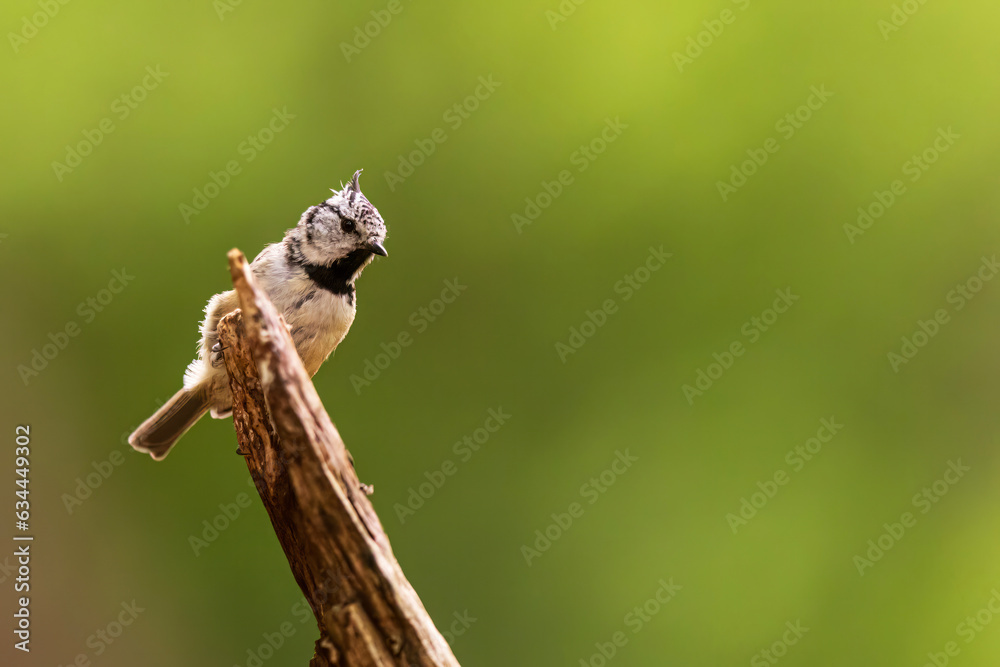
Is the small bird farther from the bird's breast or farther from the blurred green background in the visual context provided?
the blurred green background

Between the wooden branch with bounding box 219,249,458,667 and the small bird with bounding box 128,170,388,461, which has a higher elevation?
the small bird with bounding box 128,170,388,461

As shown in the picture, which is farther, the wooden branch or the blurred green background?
the blurred green background

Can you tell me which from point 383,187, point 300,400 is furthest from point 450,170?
point 300,400

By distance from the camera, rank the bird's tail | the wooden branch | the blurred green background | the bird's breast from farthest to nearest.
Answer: the blurred green background, the bird's tail, the bird's breast, the wooden branch

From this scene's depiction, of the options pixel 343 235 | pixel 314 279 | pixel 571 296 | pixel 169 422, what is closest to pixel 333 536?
pixel 314 279

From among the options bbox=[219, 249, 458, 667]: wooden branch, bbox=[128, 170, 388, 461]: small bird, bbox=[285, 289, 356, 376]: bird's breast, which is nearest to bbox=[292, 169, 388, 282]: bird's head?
bbox=[128, 170, 388, 461]: small bird

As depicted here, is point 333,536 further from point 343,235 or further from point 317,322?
point 343,235

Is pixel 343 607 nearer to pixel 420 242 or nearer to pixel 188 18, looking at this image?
pixel 420 242
